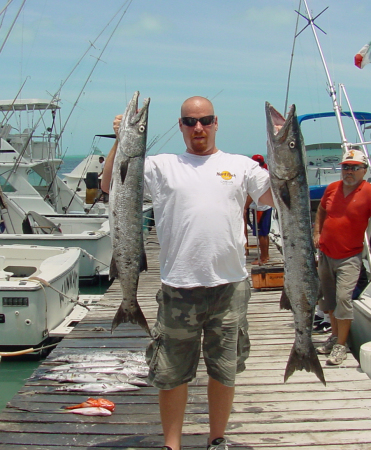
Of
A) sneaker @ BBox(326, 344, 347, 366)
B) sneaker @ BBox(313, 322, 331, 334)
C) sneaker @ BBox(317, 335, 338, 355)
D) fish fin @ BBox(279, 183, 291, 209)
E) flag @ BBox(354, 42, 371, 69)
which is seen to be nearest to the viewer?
fish fin @ BBox(279, 183, 291, 209)

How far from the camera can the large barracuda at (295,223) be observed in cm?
284

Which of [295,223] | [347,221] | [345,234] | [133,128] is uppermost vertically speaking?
[133,128]

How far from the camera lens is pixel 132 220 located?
3088mm

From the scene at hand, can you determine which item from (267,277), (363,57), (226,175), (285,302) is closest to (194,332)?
(285,302)

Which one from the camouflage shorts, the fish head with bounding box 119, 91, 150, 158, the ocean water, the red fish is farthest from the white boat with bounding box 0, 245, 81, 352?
the fish head with bounding box 119, 91, 150, 158

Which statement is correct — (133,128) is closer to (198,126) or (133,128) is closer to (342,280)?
(198,126)

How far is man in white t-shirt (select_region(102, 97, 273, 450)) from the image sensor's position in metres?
2.82

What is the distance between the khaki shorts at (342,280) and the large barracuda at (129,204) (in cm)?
238

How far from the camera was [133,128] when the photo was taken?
295 centimetres

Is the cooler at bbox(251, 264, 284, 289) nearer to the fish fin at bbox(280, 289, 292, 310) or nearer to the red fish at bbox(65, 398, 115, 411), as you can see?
the red fish at bbox(65, 398, 115, 411)

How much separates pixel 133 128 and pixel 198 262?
34.5 inches

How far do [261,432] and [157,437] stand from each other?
0.75m

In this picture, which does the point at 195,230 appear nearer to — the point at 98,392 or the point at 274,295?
the point at 98,392

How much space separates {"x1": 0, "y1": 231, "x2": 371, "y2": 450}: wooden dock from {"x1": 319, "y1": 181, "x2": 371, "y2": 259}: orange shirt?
3.64 feet
